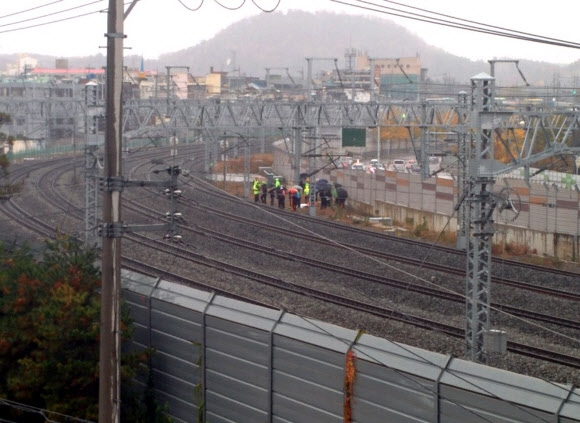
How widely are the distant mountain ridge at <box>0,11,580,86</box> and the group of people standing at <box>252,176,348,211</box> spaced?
4629 inches

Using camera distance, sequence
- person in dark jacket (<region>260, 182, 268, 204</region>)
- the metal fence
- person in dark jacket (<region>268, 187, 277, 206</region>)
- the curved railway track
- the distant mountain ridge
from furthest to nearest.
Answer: the distant mountain ridge < person in dark jacket (<region>260, 182, 268, 204</region>) < person in dark jacket (<region>268, 187, 277, 206</region>) < the curved railway track < the metal fence

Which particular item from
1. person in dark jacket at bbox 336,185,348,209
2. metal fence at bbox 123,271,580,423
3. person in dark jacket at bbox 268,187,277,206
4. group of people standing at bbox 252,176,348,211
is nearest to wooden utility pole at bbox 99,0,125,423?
metal fence at bbox 123,271,580,423

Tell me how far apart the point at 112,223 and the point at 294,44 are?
16295 cm

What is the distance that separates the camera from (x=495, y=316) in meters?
9.41

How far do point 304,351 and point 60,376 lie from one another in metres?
1.84

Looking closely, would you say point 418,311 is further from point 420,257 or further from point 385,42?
point 385,42

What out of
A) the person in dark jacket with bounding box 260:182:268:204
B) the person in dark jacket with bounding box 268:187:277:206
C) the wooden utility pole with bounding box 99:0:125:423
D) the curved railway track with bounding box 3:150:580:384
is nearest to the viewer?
the wooden utility pole with bounding box 99:0:125:423

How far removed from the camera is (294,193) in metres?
19.3

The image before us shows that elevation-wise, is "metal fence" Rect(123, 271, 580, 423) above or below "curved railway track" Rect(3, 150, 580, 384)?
above

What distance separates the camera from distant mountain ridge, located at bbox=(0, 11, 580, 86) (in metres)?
144

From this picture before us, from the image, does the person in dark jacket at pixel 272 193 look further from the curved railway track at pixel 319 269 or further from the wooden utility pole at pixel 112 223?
the wooden utility pole at pixel 112 223

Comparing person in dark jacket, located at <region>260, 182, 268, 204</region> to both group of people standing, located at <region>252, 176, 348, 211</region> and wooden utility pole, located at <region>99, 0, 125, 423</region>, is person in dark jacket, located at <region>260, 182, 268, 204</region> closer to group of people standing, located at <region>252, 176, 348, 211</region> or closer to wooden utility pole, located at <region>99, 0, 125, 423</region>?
group of people standing, located at <region>252, 176, 348, 211</region>

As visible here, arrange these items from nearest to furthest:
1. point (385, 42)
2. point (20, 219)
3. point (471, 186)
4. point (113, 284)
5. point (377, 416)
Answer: point (113, 284), point (377, 416), point (471, 186), point (20, 219), point (385, 42)

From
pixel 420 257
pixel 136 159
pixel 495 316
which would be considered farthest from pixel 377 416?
pixel 136 159
